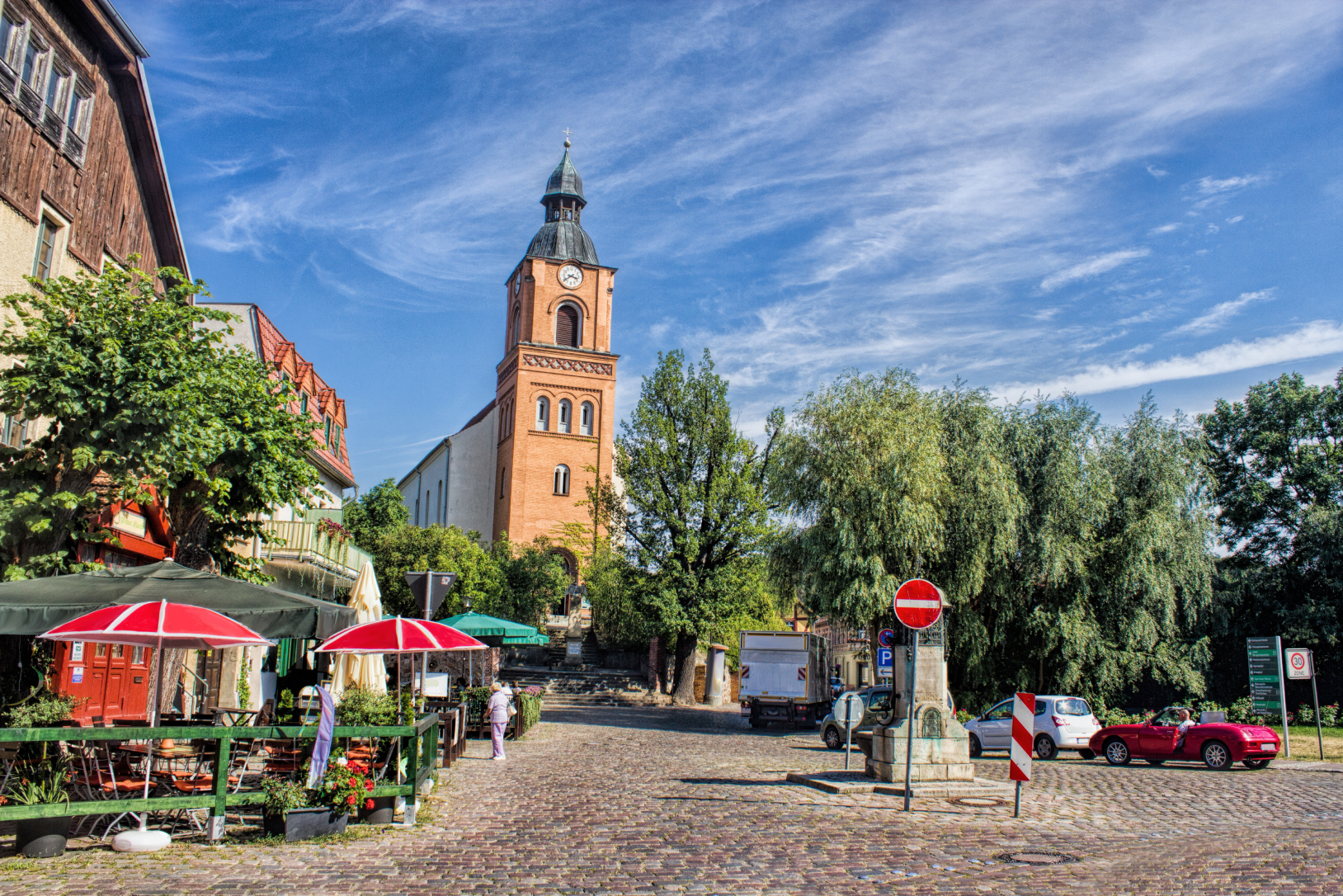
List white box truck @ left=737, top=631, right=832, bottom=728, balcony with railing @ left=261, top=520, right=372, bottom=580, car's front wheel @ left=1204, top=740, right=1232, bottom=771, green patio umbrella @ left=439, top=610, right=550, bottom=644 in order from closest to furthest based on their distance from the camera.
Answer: car's front wheel @ left=1204, top=740, right=1232, bottom=771 < green patio umbrella @ left=439, top=610, right=550, bottom=644 < balcony with railing @ left=261, top=520, right=372, bottom=580 < white box truck @ left=737, top=631, right=832, bottom=728

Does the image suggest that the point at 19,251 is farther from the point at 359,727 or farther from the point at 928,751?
the point at 928,751

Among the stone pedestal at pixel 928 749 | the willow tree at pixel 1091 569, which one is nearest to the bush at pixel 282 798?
the stone pedestal at pixel 928 749

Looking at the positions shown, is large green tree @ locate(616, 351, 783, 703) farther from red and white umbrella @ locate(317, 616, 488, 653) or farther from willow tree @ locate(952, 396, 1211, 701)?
red and white umbrella @ locate(317, 616, 488, 653)

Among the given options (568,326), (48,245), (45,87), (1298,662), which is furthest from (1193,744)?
(568,326)

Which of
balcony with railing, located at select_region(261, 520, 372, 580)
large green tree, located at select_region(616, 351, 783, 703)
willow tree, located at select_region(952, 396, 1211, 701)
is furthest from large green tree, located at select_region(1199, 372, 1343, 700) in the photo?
balcony with railing, located at select_region(261, 520, 372, 580)

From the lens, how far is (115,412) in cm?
1141

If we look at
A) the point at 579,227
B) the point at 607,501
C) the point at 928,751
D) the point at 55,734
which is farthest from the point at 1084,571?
the point at 579,227

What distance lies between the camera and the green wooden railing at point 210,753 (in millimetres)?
7863

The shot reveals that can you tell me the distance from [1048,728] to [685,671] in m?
17.6

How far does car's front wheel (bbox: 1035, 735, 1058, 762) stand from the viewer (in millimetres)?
20672

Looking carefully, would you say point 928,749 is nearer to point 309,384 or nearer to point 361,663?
point 361,663

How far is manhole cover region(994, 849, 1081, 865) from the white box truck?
19.1 meters

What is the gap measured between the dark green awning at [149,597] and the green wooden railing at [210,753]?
1.44m

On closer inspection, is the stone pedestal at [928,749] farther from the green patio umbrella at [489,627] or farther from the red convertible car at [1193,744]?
the green patio umbrella at [489,627]
